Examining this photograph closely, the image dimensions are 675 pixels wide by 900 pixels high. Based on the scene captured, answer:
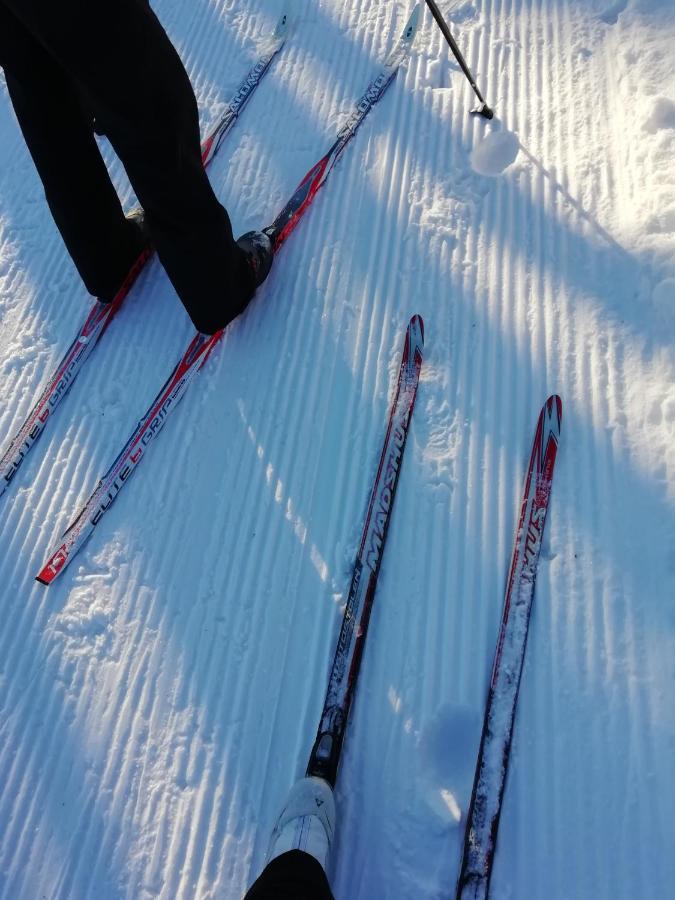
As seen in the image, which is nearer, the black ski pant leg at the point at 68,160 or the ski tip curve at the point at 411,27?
the black ski pant leg at the point at 68,160

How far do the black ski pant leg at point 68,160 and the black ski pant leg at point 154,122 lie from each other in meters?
0.30

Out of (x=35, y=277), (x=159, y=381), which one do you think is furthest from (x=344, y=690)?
(x=35, y=277)

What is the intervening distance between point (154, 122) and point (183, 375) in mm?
836

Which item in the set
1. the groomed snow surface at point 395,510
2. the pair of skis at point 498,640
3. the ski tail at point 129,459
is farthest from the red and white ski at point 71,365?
the pair of skis at point 498,640

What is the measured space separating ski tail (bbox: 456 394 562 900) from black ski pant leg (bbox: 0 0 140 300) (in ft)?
5.08

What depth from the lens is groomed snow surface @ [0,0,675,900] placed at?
58.3 inches

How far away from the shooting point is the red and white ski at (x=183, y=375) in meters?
1.92

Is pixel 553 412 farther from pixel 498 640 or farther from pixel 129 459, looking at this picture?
pixel 129 459

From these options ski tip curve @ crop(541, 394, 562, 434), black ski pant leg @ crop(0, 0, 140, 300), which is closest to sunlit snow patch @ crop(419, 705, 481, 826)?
ski tip curve @ crop(541, 394, 562, 434)

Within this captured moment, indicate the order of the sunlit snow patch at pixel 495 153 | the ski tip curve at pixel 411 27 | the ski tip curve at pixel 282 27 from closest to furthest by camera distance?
the sunlit snow patch at pixel 495 153 < the ski tip curve at pixel 411 27 < the ski tip curve at pixel 282 27

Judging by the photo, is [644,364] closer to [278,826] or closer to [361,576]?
[361,576]

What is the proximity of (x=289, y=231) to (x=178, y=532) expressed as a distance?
118 cm

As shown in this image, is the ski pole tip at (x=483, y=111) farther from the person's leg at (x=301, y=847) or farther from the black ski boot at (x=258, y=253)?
the person's leg at (x=301, y=847)

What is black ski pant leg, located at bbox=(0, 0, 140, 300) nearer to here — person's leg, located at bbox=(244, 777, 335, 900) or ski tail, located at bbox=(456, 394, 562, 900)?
ski tail, located at bbox=(456, 394, 562, 900)
